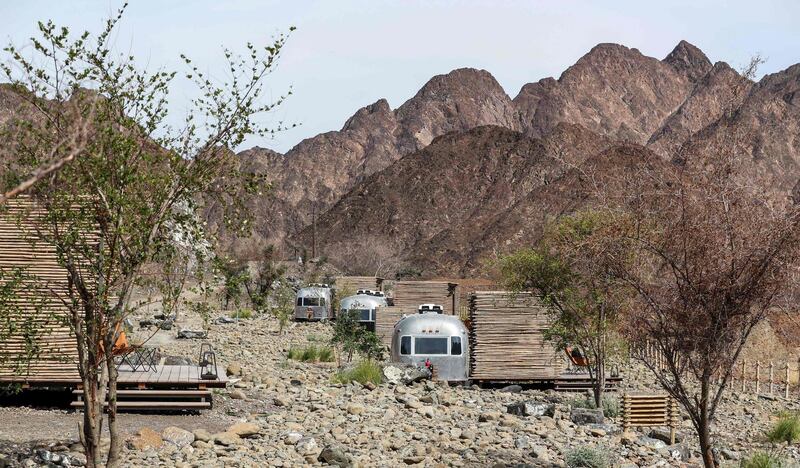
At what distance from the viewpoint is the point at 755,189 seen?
32.7 ft

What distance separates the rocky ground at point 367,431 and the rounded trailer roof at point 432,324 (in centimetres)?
131

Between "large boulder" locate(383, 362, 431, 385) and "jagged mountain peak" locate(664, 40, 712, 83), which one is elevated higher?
"jagged mountain peak" locate(664, 40, 712, 83)

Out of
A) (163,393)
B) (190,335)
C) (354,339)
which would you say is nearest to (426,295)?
(190,335)

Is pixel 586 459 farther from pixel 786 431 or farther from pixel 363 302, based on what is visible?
pixel 363 302

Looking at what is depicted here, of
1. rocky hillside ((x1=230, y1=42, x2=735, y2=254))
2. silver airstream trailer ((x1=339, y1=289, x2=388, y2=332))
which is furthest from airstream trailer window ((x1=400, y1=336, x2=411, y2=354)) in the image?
rocky hillside ((x1=230, y1=42, x2=735, y2=254))

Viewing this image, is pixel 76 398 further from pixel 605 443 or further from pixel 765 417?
pixel 765 417

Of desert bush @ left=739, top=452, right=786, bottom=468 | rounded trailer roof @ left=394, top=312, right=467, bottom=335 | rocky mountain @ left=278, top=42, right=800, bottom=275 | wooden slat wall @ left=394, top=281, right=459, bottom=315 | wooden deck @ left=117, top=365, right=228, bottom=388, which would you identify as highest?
rocky mountain @ left=278, top=42, right=800, bottom=275

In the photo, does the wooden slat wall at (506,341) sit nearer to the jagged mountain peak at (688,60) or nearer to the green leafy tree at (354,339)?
the green leafy tree at (354,339)

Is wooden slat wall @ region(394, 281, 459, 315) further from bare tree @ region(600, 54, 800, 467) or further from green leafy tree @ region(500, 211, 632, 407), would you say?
bare tree @ region(600, 54, 800, 467)

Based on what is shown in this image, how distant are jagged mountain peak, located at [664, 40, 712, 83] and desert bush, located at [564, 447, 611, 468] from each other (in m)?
175

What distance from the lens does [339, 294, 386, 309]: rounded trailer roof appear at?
3740cm

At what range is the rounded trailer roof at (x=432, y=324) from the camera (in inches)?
894

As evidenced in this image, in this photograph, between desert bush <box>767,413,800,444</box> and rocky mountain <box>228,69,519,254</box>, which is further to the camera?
rocky mountain <box>228,69,519,254</box>

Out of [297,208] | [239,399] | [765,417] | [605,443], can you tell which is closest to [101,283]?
[239,399]
